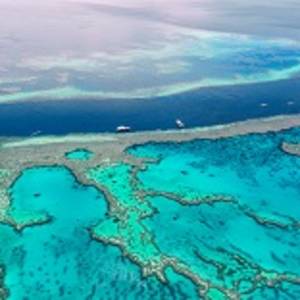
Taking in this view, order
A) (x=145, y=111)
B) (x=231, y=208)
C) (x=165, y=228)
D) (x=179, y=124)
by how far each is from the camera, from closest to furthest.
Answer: (x=165, y=228) < (x=231, y=208) < (x=179, y=124) < (x=145, y=111)

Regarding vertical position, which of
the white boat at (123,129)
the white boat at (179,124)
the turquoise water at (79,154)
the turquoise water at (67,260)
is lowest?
the turquoise water at (67,260)

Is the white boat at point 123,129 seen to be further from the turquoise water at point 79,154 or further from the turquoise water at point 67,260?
the turquoise water at point 67,260

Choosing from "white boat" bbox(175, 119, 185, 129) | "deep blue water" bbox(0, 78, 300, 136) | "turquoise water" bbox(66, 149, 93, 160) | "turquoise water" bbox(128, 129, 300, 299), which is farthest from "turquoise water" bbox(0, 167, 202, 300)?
"white boat" bbox(175, 119, 185, 129)

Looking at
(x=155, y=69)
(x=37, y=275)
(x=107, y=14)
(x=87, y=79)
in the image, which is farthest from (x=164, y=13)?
(x=37, y=275)

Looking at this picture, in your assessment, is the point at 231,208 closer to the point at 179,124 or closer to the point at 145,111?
the point at 179,124

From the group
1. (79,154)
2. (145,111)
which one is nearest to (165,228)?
(79,154)

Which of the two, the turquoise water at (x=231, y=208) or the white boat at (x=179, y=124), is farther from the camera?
the white boat at (x=179, y=124)

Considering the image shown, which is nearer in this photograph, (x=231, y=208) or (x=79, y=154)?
(x=231, y=208)

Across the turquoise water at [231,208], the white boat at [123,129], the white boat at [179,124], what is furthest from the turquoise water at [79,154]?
the white boat at [179,124]
